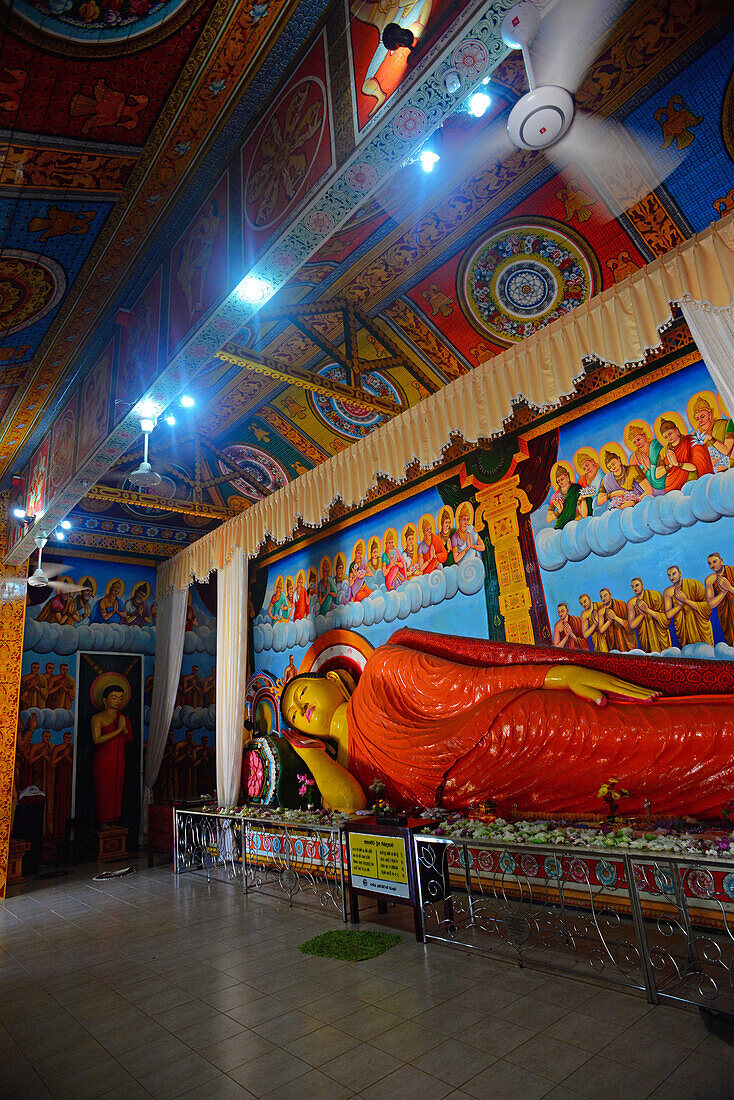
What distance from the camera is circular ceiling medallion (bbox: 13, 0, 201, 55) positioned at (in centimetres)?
287

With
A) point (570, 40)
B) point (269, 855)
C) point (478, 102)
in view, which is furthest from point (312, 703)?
point (570, 40)

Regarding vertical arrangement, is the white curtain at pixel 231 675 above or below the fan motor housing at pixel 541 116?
below

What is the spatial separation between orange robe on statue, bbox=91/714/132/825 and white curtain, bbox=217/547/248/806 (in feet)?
8.15

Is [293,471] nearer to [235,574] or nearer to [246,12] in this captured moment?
[235,574]

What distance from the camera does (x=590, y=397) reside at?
5.76 meters

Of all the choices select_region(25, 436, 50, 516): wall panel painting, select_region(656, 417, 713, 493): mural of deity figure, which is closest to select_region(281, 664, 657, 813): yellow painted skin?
select_region(656, 417, 713, 493): mural of deity figure

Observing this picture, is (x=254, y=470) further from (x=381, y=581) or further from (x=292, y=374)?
(x=292, y=374)

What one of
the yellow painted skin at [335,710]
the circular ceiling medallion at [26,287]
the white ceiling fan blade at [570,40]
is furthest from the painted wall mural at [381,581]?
the circular ceiling medallion at [26,287]

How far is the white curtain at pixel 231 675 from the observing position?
7.67 metres

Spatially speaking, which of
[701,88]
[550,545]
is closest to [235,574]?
[550,545]

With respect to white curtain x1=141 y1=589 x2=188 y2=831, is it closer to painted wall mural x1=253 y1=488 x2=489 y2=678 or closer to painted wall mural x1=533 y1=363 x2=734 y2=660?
painted wall mural x1=253 y1=488 x2=489 y2=678

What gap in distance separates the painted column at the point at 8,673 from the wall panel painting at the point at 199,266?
5.28m

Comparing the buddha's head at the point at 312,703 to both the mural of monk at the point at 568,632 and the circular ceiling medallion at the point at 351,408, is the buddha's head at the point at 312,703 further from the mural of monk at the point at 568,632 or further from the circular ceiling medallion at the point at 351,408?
the circular ceiling medallion at the point at 351,408

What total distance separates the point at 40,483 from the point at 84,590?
3590 mm
